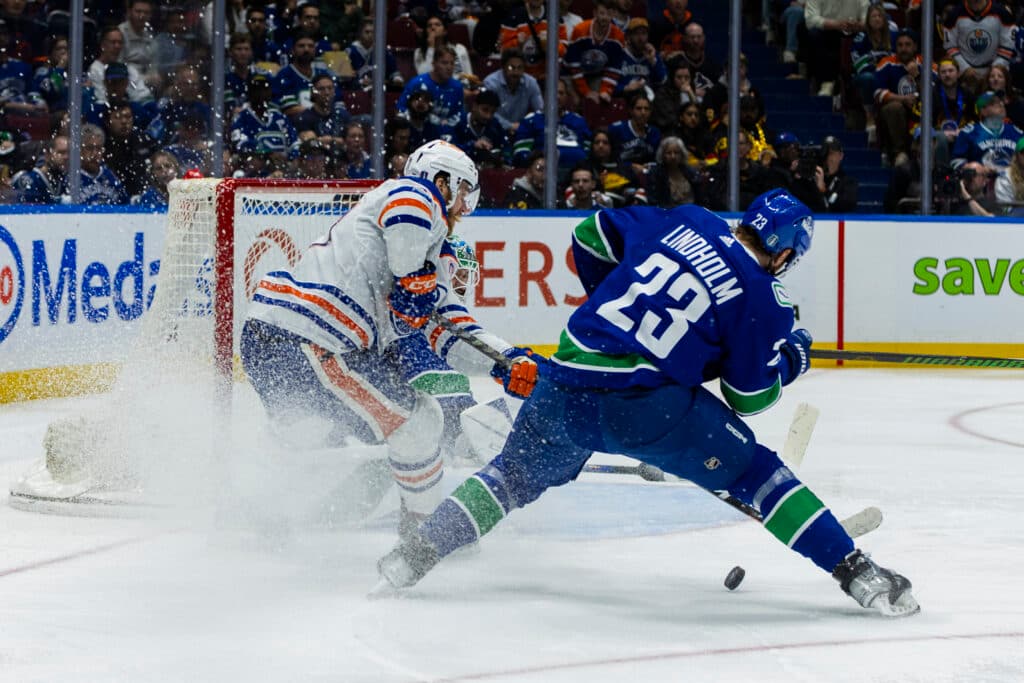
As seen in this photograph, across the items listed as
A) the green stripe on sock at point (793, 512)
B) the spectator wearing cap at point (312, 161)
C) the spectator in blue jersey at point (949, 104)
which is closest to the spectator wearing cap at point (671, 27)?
the spectator in blue jersey at point (949, 104)

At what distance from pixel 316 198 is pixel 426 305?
146 centimetres

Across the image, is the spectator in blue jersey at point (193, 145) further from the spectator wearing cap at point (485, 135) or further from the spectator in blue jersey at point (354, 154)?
the spectator wearing cap at point (485, 135)

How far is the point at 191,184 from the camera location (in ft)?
15.0

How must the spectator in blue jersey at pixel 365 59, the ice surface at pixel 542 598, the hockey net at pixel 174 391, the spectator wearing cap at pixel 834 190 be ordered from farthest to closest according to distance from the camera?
the spectator wearing cap at pixel 834 190 → the spectator in blue jersey at pixel 365 59 → the hockey net at pixel 174 391 → the ice surface at pixel 542 598

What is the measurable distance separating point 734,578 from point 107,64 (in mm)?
4586

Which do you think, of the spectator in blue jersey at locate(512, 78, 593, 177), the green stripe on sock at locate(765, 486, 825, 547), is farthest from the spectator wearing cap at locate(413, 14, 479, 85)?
the green stripe on sock at locate(765, 486, 825, 547)

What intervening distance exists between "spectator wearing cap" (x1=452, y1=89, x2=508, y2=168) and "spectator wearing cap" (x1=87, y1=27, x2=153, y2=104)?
158 centimetres

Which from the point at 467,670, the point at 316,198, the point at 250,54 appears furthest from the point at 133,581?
the point at 250,54

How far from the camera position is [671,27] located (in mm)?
8648

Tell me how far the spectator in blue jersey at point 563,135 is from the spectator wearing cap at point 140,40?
5.87 feet

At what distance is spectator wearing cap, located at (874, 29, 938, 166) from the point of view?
28.3 ft

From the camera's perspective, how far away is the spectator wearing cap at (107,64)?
23.5ft

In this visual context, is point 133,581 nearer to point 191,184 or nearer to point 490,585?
point 490,585

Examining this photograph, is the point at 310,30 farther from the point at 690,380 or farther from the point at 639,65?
the point at 690,380
